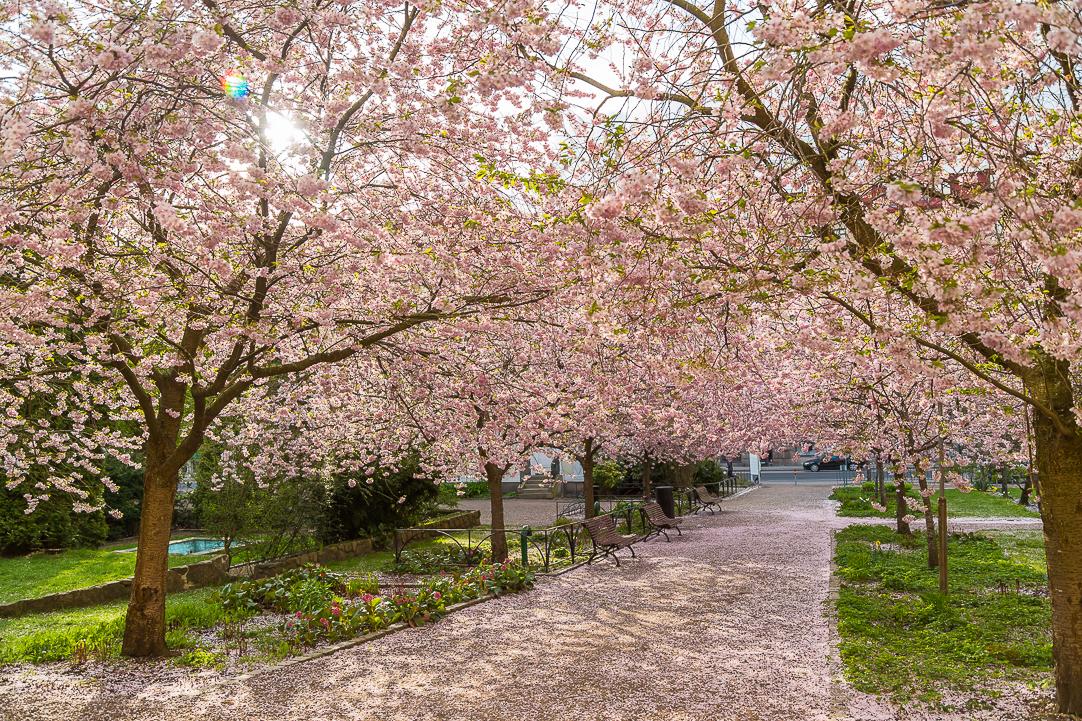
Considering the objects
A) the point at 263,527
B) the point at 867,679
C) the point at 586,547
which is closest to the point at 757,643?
the point at 867,679

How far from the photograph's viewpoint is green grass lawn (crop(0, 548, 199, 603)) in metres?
12.1

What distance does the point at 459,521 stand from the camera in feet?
64.7

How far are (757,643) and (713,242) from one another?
3.96 meters

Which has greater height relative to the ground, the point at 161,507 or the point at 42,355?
the point at 42,355

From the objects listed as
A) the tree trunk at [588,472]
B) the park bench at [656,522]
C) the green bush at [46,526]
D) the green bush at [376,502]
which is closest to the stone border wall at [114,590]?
the green bush at [376,502]

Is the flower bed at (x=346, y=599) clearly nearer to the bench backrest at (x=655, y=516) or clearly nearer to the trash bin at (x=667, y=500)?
the bench backrest at (x=655, y=516)

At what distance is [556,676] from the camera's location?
20.5ft

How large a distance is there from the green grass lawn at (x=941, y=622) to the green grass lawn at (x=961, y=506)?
596 cm

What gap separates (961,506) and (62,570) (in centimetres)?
2180

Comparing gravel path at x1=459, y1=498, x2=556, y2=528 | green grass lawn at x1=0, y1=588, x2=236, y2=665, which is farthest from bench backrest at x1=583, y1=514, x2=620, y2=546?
green grass lawn at x1=0, y1=588, x2=236, y2=665

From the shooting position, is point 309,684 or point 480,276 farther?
point 480,276

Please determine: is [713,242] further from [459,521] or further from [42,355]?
[459,521]

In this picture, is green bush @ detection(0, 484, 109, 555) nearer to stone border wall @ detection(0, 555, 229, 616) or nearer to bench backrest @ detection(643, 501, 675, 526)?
stone border wall @ detection(0, 555, 229, 616)

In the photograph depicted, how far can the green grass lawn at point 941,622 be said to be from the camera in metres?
5.77
